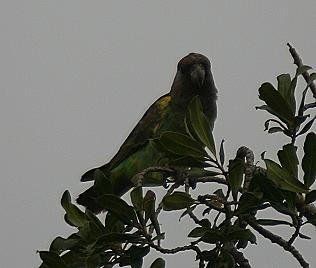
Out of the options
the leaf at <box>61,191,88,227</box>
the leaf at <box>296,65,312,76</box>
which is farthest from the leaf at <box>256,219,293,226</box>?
the leaf at <box>61,191,88,227</box>

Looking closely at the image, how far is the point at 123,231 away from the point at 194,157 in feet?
0.98

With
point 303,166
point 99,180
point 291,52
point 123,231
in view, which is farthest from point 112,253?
point 291,52

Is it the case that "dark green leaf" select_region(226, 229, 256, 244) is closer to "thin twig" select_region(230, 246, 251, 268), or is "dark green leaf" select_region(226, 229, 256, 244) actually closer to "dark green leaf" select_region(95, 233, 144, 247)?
"thin twig" select_region(230, 246, 251, 268)

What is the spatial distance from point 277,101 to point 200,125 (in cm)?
23

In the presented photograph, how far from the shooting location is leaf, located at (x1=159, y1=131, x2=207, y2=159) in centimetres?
192

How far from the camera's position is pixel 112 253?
6.21ft

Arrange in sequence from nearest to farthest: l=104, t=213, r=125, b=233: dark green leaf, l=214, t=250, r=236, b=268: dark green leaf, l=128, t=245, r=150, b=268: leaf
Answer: l=214, t=250, r=236, b=268: dark green leaf
l=128, t=245, r=150, b=268: leaf
l=104, t=213, r=125, b=233: dark green leaf

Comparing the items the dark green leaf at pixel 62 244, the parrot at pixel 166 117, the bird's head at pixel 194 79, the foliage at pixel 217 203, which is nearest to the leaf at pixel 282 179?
the foliage at pixel 217 203

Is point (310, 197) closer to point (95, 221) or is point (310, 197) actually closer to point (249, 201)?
point (249, 201)

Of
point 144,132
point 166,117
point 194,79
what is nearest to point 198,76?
point 194,79

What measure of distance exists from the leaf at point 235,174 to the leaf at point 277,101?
0.68 feet

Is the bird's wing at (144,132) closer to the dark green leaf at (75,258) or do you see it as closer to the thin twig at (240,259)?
the dark green leaf at (75,258)

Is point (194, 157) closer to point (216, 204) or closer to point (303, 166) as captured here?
point (216, 204)

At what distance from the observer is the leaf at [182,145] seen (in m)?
1.92
